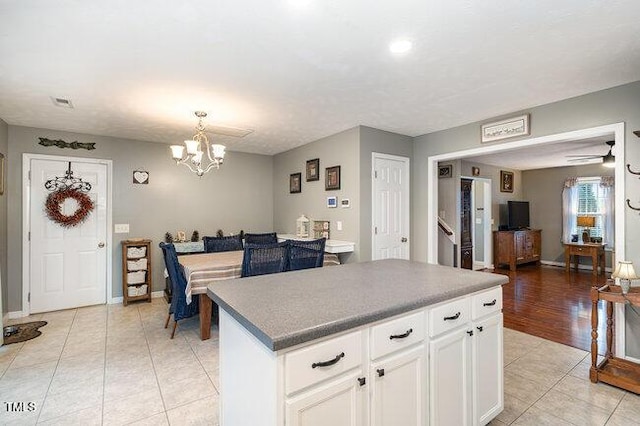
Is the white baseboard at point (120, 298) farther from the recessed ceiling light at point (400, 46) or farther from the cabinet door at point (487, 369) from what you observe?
the recessed ceiling light at point (400, 46)

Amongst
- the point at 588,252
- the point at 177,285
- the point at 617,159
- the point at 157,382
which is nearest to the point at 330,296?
the point at 157,382

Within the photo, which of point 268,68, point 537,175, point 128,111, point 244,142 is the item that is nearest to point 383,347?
point 268,68

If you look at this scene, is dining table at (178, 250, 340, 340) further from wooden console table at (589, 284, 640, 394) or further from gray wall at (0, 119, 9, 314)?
wooden console table at (589, 284, 640, 394)

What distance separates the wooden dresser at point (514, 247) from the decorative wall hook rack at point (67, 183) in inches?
305

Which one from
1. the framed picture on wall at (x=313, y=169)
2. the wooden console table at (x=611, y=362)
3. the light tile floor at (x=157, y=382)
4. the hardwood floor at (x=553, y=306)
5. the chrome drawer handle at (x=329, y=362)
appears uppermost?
the framed picture on wall at (x=313, y=169)

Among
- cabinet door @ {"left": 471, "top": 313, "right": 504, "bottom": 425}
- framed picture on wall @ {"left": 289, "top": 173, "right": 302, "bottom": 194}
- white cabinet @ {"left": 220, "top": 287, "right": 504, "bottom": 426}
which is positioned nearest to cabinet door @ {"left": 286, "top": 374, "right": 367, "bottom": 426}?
white cabinet @ {"left": 220, "top": 287, "right": 504, "bottom": 426}

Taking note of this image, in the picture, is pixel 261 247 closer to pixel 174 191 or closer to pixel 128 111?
pixel 128 111

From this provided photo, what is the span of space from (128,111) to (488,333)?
3910 millimetres

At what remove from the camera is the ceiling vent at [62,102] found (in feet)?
10.1

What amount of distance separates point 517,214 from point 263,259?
6.71 m

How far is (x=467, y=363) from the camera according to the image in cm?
174

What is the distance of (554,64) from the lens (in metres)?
2.40

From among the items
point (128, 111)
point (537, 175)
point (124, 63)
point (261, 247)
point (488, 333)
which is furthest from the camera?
point (537, 175)

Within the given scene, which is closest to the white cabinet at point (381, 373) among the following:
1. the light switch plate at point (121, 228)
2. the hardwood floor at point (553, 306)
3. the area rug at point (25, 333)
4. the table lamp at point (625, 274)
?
the table lamp at point (625, 274)
